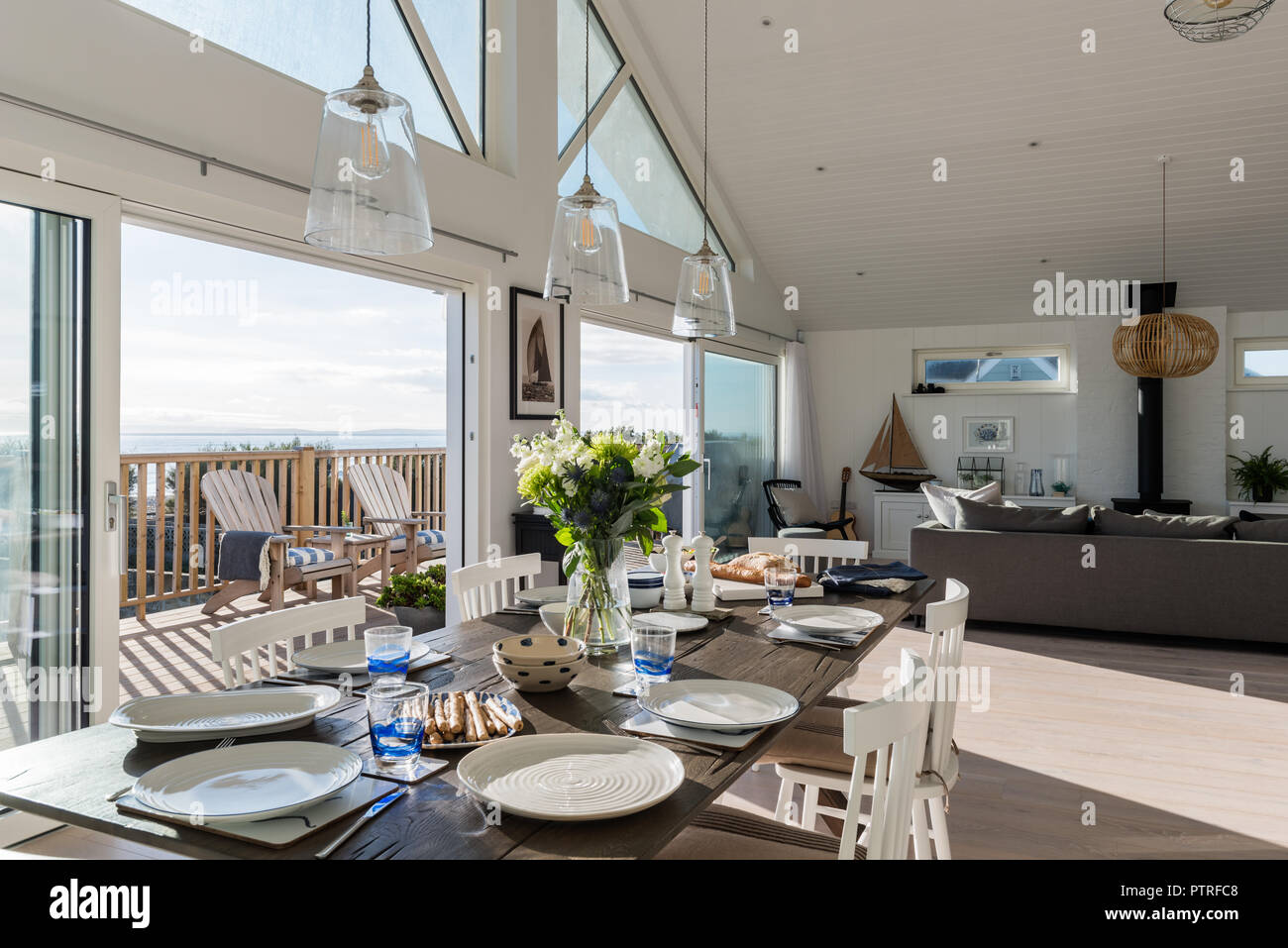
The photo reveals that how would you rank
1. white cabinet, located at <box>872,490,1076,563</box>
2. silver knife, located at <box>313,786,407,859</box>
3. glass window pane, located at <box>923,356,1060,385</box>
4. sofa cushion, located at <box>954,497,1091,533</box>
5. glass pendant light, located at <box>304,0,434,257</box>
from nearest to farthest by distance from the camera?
silver knife, located at <box>313,786,407,859</box> < glass pendant light, located at <box>304,0,434,257</box> < sofa cushion, located at <box>954,497,1091,533</box> < white cabinet, located at <box>872,490,1076,563</box> < glass window pane, located at <box>923,356,1060,385</box>

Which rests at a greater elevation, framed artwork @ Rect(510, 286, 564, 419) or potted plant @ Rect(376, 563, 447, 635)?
framed artwork @ Rect(510, 286, 564, 419)

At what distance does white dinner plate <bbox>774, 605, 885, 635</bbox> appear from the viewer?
2.07 meters

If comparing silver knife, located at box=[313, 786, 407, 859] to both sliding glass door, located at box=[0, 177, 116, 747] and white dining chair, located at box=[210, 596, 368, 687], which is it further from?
sliding glass door, located at box=[0, 177, 116, 747]

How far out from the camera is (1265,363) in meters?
7.55

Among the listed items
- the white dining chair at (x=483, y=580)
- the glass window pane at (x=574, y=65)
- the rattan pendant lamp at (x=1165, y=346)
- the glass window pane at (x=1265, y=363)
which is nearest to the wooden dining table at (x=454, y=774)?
the white dining chair at (x=483, y=580)

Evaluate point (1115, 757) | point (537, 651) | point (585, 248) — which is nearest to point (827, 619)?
point (537, 651)

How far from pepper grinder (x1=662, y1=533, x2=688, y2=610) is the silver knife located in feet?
4.16

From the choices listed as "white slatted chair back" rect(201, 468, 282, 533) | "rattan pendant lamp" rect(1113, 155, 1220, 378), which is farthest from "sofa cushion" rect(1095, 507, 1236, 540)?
"white slatted chair back" rect(201, 468, 282, 533)

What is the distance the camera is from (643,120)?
603 centimetres

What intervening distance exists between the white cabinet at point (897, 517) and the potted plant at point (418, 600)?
494 cm

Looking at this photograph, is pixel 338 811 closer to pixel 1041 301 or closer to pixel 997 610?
pixel 997 610

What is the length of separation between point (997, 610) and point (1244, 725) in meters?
1.75

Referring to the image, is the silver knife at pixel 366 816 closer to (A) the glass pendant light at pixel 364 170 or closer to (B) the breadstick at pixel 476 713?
(B) the breadstick at pixel 476 713

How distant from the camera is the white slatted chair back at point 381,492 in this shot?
6.61 m
